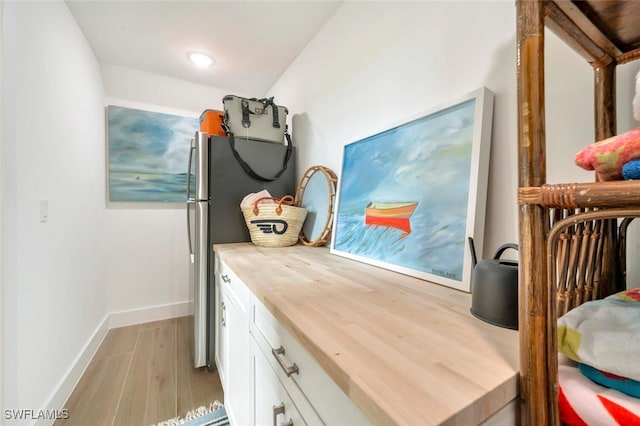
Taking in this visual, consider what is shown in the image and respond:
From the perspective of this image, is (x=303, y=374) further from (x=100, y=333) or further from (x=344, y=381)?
(x=100, y=333)

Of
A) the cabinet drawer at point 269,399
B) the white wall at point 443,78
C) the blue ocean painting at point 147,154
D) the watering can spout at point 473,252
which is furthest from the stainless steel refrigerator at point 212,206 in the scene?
the watering can spout at point 473,252

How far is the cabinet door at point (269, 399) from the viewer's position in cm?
61

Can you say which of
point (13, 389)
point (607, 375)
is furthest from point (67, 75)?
point (607, 375)

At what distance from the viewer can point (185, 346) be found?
6.86ft

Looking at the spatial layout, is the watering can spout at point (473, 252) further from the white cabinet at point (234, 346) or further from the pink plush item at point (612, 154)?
the white cabinet at point (234, 346)

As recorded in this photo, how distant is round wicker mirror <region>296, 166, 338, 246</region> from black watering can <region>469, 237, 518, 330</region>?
103 centimetres

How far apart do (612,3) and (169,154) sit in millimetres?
2986

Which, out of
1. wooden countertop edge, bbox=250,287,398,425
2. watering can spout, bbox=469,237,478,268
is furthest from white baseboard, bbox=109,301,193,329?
watering can spout, bbox=469,237,478,268

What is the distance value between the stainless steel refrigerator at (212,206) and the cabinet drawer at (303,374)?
41.6 inches

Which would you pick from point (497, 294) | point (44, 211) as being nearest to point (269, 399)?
point (497, 294)

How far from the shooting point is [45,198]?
4.50ft

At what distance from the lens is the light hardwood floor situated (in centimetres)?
139

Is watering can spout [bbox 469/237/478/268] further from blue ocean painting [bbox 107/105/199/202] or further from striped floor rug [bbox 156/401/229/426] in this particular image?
blue ocean painting [bbox 107/105/199/202]

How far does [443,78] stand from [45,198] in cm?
203
